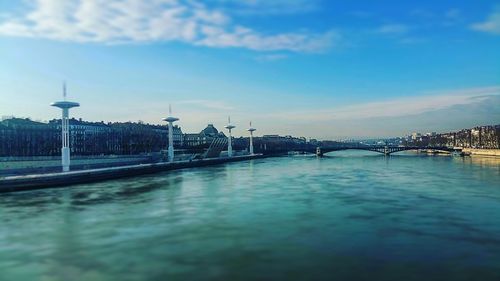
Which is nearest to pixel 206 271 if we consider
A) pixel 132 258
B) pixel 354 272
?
pixel 132 258

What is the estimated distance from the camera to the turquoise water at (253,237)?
1089 cm

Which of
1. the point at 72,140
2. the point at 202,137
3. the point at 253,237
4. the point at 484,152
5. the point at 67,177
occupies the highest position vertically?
the point at 202,137

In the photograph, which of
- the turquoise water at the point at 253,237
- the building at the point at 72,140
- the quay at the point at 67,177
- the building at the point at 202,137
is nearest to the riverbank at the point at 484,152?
the building at the point at 72,140

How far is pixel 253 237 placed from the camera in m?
14.6

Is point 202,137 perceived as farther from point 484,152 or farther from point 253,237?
point 253,237

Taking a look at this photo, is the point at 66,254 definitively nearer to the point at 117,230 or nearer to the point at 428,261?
the point at 117,230

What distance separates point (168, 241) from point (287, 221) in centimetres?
511

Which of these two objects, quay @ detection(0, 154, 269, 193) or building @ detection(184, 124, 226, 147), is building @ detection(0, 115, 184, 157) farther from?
building @ detection(184, 124, 226, 147)

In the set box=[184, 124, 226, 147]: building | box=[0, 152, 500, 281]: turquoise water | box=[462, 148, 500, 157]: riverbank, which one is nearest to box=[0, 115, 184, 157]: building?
box=[184, 124, 226, 147]: building

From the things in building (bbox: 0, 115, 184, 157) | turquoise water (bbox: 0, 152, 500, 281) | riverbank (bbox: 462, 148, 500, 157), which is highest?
building (bbox: 0, 115, 184, 157)

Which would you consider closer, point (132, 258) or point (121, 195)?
point (132, 258)

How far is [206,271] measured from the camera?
35.7 feet

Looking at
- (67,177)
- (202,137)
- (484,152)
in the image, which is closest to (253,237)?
(67,177)

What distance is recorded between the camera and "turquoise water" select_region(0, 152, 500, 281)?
10.9 meters
